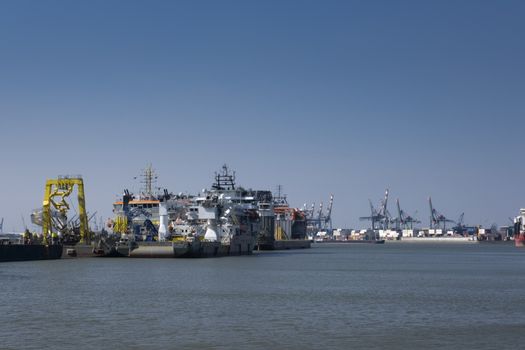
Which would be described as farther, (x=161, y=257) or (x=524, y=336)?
(x=161, y=257)

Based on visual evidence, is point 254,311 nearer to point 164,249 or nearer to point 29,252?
point 164,249

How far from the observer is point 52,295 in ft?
189

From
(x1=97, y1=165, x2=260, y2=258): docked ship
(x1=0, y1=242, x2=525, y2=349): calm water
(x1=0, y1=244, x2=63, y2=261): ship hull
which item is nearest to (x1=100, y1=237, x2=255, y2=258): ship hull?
(x1=97, y1=165, x2=260, y2=258): docked ship

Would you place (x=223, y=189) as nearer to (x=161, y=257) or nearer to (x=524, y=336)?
(x=161, y=257)

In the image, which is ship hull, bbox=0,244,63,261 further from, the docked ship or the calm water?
the calm water

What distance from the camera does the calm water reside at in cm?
3766

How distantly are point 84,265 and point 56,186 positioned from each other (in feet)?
73.1

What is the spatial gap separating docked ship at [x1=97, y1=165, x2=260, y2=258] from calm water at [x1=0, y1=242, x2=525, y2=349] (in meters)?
31.1

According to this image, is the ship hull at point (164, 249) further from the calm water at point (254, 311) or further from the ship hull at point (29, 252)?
the calm water at point (254, 311)

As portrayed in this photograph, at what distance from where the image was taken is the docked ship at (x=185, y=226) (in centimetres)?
11244

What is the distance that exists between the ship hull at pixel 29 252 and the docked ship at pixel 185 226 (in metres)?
6.47

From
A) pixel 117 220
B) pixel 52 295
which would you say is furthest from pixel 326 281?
pixel 117 220

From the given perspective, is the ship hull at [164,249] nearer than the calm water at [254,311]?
No

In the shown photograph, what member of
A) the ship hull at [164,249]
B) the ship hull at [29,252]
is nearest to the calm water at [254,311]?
the ship hull at [29,252]
